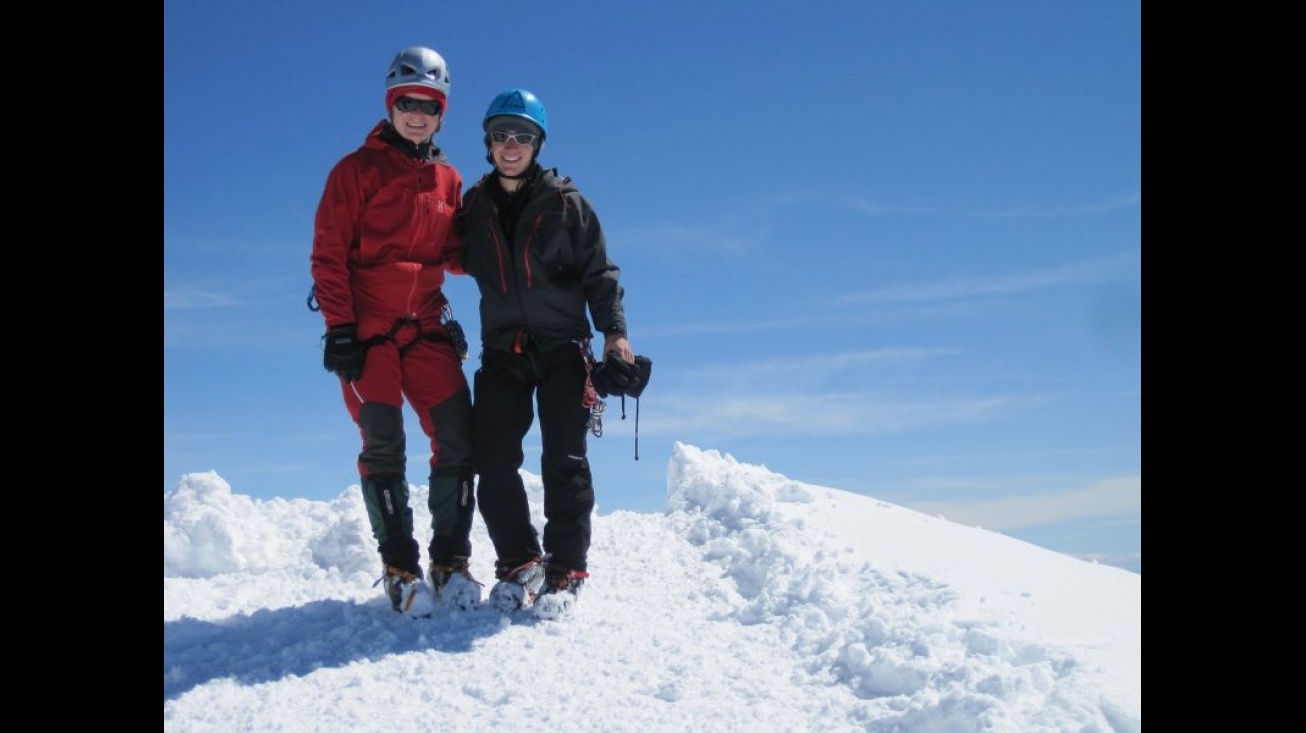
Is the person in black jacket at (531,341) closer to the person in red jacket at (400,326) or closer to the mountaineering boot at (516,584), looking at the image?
the mountaineering boot at (516,584)

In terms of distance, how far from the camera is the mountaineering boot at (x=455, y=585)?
5270 millimetres

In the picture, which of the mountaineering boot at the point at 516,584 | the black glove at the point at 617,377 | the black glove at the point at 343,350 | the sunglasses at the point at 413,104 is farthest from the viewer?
the black glove at the point at 617,377

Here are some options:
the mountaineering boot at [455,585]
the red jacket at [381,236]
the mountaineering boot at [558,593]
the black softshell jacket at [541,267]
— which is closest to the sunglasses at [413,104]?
the red jacket at [381,236]

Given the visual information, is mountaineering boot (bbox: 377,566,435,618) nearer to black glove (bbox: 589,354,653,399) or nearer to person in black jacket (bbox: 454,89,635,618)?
person in black jacket (bbox: 454,89,635,618)

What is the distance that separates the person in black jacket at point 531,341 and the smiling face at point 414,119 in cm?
35

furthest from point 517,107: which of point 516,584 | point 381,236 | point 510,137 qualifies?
point 516,584

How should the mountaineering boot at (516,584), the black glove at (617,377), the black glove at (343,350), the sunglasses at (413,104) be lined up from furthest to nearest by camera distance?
the black glove at (617,377), the sunglasses at (413,104), the mountaineering boot at (516,584), the black glove at (343,350)

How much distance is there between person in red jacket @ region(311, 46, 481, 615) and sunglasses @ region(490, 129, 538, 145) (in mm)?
395
